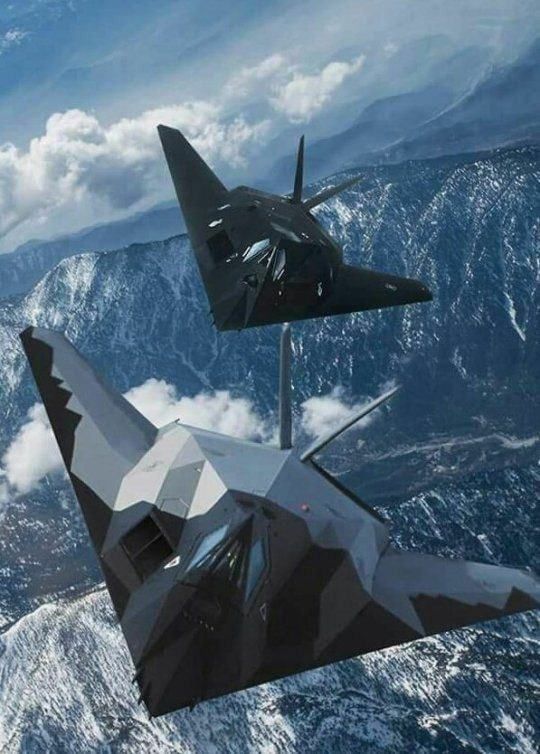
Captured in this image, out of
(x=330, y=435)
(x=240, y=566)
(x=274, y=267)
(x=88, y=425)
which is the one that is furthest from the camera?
(x=274, y=267)

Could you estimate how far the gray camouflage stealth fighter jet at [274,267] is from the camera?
52375 mm

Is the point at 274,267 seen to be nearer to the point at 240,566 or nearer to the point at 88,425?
the point at 88,425

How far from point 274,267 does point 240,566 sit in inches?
1195

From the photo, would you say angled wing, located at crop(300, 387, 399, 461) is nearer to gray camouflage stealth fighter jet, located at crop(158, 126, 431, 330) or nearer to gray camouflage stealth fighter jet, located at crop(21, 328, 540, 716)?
gray camouflage stealth fighter jet, located at crop(21, 328, 540, 716)

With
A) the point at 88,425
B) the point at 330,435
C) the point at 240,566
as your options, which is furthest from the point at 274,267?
the point at 240,566

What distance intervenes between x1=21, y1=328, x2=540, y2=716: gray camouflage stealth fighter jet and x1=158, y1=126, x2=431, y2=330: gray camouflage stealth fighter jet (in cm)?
1523

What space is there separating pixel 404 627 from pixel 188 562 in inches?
402

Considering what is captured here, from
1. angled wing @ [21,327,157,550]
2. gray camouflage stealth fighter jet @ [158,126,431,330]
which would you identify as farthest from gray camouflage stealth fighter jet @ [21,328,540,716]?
gray camouflage stealth fighter jet @ [158,126,431,330]

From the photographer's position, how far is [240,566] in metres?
27.5

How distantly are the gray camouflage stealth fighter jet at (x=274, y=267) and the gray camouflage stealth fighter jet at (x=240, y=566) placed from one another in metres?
15.2

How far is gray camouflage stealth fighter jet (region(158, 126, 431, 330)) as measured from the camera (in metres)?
52.4

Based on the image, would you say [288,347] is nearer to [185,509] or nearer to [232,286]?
[185,509]

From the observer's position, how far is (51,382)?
38906 millimetres

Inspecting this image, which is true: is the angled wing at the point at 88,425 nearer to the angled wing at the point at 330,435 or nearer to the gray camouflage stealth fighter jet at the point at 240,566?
the gray camouflage stealth fighter jet at the point at 240,566
